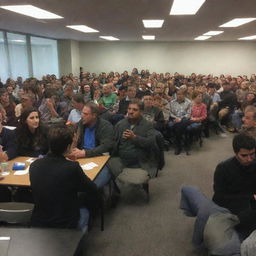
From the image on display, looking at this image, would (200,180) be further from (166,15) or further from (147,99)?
(166,15)

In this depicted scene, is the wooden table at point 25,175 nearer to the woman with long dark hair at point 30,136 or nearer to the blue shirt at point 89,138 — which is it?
the woman with long dark hair at point 30,136

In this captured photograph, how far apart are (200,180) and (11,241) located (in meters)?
3.13

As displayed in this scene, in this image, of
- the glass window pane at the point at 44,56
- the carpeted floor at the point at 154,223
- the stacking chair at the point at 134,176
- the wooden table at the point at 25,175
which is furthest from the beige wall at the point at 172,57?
the wooden table at the point at 25,175

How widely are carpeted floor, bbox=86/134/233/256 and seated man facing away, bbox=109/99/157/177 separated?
0.47 m

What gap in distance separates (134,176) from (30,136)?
4.17 feet

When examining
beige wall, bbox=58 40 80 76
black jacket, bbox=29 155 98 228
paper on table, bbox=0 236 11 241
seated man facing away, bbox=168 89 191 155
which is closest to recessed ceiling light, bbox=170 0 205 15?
seated man facing away, bbox=168 89 191 155

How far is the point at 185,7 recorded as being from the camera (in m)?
5.33

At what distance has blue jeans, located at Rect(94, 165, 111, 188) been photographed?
2.91m

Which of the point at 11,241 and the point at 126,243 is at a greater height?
the point at 11,241

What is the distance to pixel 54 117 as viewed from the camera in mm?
5551

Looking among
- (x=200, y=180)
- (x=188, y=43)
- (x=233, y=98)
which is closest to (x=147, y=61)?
(x=188, y=43)

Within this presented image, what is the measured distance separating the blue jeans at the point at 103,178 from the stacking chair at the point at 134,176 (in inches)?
6.4

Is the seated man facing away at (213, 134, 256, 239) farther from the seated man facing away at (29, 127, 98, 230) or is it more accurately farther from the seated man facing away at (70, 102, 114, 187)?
the seated man facing away at (70, 102, 114, 187)

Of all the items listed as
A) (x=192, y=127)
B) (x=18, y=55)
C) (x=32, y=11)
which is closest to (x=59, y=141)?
(x=192, y=127)
